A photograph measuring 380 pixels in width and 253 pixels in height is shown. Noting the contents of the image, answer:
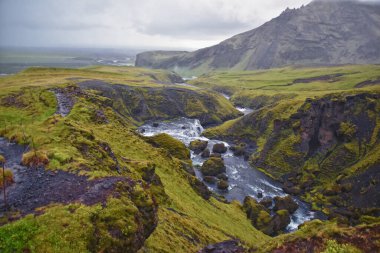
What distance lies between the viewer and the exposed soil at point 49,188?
2042 cm

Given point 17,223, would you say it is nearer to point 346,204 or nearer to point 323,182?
point 346,204

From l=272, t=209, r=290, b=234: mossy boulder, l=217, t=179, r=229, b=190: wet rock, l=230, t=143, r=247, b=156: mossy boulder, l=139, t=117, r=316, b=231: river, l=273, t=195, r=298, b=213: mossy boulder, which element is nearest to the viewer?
l=272, t=209, r=290, b=234: mossy boulder

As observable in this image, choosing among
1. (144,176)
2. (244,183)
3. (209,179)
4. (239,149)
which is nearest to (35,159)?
(144,176)

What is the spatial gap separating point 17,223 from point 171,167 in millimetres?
39922

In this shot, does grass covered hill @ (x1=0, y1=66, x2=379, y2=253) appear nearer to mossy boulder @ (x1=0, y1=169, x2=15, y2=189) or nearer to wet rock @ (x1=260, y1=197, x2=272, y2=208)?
mossy boulder @ (x1=0, y1=169, x2=15, y2=189)

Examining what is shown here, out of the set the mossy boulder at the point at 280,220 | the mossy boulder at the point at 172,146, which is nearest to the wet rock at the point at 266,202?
the mossy boulder at the point at 280,220

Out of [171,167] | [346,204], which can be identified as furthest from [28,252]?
Answer: [346,204]

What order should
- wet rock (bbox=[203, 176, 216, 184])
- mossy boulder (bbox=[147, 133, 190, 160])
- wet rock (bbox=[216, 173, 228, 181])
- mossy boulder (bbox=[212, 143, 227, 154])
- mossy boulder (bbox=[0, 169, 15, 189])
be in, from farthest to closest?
mossy boulder (bbox=[212, 143, 227, 154]), wet rock (bbox=[216, 173, 228, 181]), wet rock (bbox=[203, 176, 216, 184]), mossy boulder (bbox=[147, 133, 190, 160]), mossy boulder (bbox=[0, 169, 15, 189])

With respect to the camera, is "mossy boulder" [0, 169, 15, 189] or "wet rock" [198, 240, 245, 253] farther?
"wet rock" [198, 240, 245, 253]

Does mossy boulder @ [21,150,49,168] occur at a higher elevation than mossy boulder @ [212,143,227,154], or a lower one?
higher

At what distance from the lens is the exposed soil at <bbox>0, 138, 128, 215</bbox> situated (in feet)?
67.0

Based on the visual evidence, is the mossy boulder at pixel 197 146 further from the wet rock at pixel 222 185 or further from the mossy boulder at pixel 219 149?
the wet rock at pixel 222 185

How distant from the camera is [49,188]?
22.3 meters

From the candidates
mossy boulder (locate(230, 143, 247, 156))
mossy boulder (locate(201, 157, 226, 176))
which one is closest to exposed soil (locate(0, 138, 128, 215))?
mossy boulder (locate(201, 157, 226, 176))
